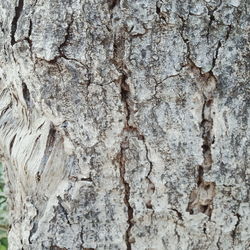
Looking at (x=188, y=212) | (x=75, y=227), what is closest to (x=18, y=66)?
(x=75, y=227)

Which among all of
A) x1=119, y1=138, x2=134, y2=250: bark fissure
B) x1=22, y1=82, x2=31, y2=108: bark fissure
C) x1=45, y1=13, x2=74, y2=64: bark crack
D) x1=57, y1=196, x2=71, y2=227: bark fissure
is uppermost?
x1=45, y1=13, x2=74, y2=64: bark crack

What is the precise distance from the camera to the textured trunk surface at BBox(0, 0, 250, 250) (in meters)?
0.99

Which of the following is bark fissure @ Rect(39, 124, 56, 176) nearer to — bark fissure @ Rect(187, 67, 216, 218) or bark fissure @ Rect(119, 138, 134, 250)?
bark fissure @ Rect(119, 138, 134, 250)

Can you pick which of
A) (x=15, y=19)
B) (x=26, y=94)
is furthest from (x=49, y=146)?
(x=15, y=19)

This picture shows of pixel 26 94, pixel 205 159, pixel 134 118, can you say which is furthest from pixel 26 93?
pixel 205 159

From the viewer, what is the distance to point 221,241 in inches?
42.4

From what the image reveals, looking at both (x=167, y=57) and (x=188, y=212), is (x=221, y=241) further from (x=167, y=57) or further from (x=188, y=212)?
(x=167, y=57)

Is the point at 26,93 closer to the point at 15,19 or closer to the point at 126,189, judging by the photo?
the point at 15,19

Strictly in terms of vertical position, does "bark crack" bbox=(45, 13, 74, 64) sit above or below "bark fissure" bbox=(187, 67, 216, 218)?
above

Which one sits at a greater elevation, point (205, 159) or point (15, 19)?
point (15, 19)

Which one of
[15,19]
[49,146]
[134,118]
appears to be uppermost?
[15,19]

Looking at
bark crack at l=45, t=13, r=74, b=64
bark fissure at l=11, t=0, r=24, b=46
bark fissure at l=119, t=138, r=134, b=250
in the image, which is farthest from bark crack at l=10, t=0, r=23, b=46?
bark fissure at l=119, t=138, r=134, b=250

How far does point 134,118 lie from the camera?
1018 mm

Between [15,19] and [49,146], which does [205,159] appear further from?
[15,19]
